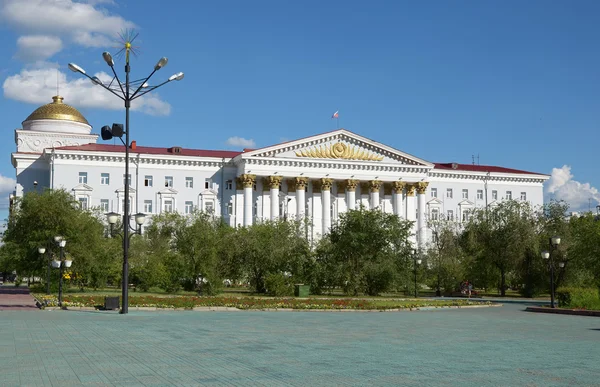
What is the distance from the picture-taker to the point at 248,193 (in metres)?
76.7

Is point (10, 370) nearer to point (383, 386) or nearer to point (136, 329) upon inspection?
point (383, 386)

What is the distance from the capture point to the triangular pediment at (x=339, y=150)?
77688 mm

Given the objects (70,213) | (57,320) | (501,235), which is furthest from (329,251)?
(57,320)

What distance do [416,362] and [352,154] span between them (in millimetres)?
69164

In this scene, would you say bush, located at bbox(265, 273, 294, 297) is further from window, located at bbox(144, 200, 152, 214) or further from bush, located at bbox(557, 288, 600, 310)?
window, located at bbox(144, 200, 152, 214)

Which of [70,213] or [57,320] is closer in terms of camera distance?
[57,320]

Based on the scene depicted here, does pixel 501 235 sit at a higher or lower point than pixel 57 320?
higher

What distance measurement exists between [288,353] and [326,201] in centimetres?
6660

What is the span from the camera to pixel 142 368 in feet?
36.1

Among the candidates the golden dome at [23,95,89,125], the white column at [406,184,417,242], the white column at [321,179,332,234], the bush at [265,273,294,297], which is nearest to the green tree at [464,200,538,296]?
the bush at [265,273,294,297]

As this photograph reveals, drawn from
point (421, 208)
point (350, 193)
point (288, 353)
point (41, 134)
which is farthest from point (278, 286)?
point (41, 134)

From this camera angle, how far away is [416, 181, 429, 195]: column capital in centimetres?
8238

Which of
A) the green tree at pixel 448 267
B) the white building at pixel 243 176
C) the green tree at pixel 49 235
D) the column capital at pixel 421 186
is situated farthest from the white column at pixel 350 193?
the green tree at pixel 49 235

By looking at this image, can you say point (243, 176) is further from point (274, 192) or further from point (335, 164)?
point (335, 164)
